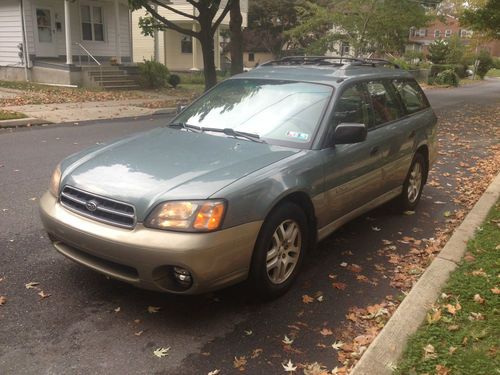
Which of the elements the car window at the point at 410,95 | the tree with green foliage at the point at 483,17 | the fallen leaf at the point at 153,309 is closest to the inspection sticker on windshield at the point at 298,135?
the fallen leaf at the point at 153,309

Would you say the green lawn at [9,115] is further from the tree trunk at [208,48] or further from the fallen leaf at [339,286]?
the fallen leaf at [339,286]

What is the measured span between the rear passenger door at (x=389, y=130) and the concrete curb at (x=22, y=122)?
8861 millimetres

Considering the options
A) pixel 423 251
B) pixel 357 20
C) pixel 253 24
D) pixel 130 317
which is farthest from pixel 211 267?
pixel 253 24

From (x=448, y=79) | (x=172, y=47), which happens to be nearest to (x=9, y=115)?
(x=172, y=47)

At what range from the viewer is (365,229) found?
5.41 m

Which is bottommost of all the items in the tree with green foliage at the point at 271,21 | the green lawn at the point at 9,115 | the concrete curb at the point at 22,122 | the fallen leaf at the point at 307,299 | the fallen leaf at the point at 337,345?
the fallen leaf at the point at 337,345

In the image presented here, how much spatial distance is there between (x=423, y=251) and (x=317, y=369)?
7.42ft

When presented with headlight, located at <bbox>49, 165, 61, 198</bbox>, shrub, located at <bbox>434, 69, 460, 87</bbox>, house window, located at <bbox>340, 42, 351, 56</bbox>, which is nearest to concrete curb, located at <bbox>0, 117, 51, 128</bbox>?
headlight, located at <bbox>49, 165, 61, 198</bbox>

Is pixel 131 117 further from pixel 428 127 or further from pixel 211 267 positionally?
pixel 211 267

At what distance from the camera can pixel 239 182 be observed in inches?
132

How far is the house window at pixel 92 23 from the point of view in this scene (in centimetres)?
2305

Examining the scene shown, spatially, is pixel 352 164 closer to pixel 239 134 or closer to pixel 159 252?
pixel 239 134

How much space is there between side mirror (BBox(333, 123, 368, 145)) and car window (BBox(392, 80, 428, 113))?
1761 millimetres

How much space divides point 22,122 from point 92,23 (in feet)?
43.5
